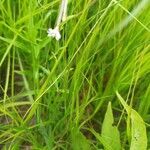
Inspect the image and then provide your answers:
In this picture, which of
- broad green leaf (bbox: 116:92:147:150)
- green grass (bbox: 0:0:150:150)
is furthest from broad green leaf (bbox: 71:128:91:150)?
broad green leaf (bbox: 116:92:147:150)

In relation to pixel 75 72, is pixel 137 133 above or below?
below

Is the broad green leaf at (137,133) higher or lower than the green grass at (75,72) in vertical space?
lower

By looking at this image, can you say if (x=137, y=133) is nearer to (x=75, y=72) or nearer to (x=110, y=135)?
(x=110, y=135)

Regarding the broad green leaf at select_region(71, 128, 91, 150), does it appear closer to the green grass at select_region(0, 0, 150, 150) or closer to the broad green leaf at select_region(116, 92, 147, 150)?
the green grass at select_region(0, 0, 150, 150)

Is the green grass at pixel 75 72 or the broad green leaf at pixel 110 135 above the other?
the green grass at pixel 75 72

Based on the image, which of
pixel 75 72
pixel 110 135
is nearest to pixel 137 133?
pixel 110 135

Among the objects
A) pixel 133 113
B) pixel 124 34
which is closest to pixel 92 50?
pixel 124 34

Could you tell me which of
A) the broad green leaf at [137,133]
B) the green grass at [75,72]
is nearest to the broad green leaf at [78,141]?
the green grass at [75,72]

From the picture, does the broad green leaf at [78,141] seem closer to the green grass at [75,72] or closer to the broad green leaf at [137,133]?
the green grass at [75,72]

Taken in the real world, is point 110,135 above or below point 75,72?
below
